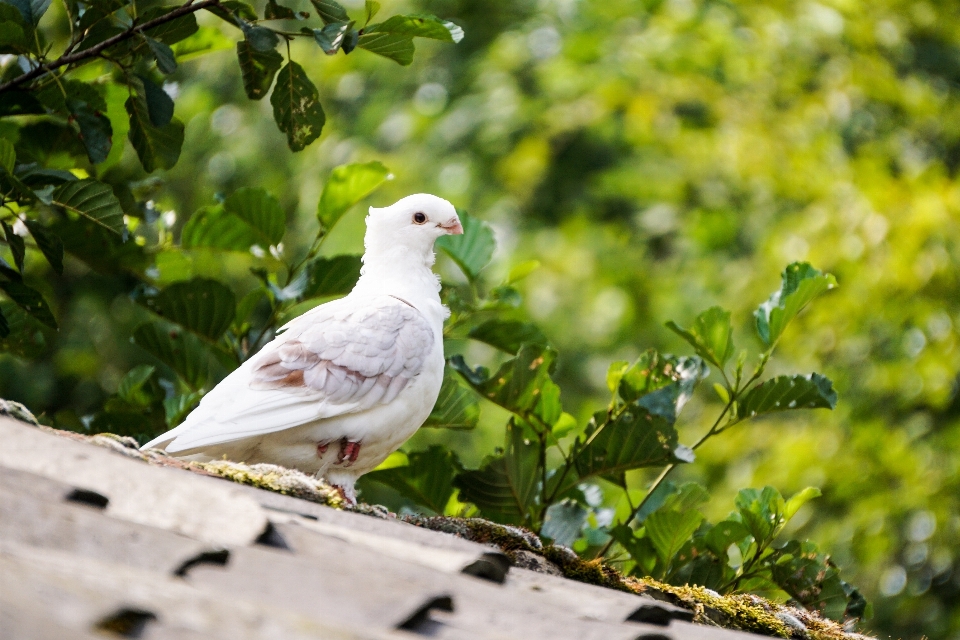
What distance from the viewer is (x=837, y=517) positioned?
31.2 ft

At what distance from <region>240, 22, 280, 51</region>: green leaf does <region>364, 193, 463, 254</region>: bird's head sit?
1.19 m

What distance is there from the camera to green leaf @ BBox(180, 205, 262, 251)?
4.90 meters

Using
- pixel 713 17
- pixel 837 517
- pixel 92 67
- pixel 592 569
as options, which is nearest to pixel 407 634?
pixel 592 569

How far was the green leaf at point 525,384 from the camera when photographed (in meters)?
4.34

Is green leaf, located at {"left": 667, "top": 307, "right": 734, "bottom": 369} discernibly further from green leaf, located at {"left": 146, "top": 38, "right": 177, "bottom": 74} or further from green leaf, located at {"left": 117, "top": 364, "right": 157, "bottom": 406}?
green leaf, located at {"left": 117, "top": 364, "right": 157, "bottom": 406}

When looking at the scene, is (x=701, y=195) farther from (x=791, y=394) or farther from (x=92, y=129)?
(x=92, y=129)

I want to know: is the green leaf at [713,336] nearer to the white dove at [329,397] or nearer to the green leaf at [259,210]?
the white dove at [329,397]

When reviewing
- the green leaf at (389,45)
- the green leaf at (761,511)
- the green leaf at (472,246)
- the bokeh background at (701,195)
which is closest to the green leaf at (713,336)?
the green leaf at (761,511)

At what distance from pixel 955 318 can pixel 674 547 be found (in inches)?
236

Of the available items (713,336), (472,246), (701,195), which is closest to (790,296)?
(713,336)

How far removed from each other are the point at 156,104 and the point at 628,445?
2.06 metres

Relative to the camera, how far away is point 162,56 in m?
3.54

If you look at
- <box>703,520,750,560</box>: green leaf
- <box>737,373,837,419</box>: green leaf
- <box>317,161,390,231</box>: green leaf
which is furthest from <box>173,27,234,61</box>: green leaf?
<box>703,520,750,560</box>: green leaf

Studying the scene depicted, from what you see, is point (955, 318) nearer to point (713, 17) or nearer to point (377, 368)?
point (713, 17)
